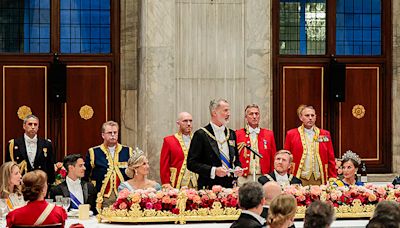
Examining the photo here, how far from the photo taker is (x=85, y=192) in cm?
1123

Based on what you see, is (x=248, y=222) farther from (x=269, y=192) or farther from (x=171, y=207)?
(x=171, y=207)

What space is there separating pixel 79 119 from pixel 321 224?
920cm

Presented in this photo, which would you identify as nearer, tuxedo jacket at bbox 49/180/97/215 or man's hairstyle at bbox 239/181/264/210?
man's hairstyle at bbox 239/181/264/210

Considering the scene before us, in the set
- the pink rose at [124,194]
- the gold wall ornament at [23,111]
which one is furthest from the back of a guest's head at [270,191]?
the gold wall ornament at [23,111]

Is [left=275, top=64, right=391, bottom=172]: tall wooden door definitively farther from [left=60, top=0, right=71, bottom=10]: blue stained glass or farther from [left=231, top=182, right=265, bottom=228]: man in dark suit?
[left=231, top=182, right=265, bottom=228]: man in dark suit

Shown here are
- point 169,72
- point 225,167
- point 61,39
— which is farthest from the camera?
point 61,39

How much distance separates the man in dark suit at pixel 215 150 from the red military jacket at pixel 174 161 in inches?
52.5

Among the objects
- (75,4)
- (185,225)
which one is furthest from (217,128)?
(75,4)

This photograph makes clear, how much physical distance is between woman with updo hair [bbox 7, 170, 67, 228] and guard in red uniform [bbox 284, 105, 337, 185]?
5879 mm

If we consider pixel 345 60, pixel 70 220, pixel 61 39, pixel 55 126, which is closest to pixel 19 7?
pixel 61 39

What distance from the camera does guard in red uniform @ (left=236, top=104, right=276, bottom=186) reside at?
43.1 feet

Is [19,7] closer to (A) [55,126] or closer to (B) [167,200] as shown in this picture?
(A) [55,126]

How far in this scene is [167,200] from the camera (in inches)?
390

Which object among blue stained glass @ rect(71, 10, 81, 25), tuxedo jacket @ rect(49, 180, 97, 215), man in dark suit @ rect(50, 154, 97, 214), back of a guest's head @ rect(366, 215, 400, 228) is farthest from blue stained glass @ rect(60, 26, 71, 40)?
back of a guest's head @ rect(366, 215, 400, 228)
